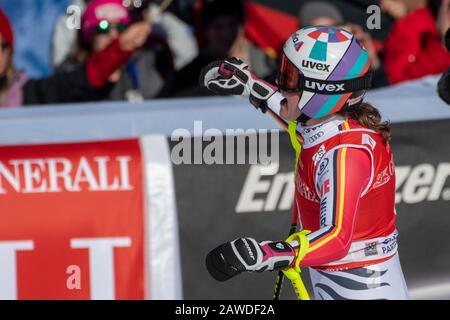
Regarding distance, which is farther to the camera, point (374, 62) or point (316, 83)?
point (374, 62)

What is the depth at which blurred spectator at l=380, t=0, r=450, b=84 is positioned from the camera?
689cm

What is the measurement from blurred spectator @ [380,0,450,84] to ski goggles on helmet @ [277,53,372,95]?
270 centimetres

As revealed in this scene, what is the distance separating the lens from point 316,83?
13.8 feet

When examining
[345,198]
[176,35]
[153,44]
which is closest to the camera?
[345,198]

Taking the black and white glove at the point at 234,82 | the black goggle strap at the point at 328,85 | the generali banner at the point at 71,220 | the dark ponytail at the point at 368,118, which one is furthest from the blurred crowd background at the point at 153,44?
the black goggle strap at the point at 328,85

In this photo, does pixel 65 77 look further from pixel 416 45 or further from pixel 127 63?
pixel 416 45

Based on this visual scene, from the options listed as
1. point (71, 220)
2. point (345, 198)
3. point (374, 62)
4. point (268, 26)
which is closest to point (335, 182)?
point (345, 198)

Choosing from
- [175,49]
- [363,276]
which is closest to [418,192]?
[363,276]

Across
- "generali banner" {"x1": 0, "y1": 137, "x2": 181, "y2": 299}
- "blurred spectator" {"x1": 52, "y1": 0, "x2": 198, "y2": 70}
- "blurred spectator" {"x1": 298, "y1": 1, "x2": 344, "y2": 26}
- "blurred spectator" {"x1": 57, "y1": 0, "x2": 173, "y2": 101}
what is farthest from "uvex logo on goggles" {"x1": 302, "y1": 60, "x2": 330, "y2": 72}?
"blurred spectator" {"x1": 52, "y1": 0, "x2": 198, "y2": 70}

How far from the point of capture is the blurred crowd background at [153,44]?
670 cm

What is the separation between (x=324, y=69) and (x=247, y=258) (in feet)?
2.90
